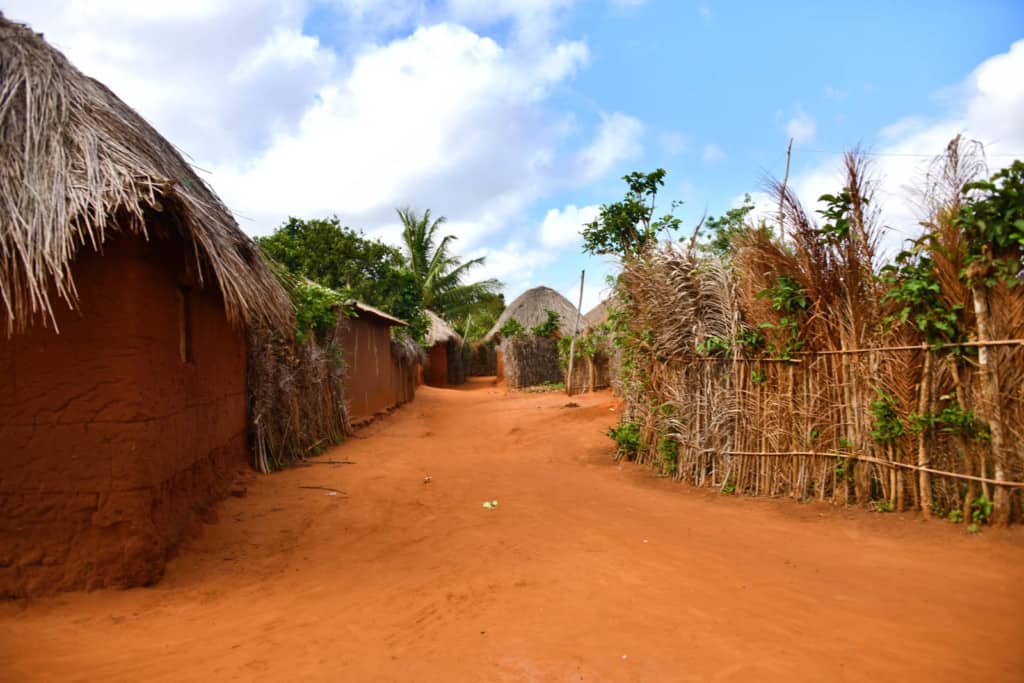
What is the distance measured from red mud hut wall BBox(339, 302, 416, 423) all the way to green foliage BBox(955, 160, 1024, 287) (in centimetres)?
936

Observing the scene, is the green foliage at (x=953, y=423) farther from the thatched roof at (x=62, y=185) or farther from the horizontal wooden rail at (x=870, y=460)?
the thatched roof at (x=62, y=185)

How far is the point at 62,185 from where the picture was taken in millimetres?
3969

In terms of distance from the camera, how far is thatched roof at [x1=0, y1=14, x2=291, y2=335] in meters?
3.82

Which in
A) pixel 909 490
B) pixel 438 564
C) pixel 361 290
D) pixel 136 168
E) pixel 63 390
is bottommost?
pixel 438 564

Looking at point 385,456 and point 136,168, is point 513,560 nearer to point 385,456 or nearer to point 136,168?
point 136,168

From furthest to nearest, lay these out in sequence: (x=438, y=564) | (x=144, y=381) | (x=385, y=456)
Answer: (x=385, y=456) → (x=438, y=564) → (x=144, y=381)

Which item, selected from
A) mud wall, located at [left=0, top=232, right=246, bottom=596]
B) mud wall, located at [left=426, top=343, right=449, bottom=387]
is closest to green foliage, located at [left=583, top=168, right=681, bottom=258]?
mud wall, located at [left=0, top=232, right=246, bottom=596]

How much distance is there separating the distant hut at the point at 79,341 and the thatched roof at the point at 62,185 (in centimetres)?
1

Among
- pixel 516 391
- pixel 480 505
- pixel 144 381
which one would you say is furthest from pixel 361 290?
pixel 144 381

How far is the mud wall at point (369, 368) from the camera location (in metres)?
→ 12.4

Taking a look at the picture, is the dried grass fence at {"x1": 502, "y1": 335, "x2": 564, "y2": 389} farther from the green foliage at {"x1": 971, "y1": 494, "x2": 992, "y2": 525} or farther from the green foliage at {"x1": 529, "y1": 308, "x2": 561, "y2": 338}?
the green foliage at {"x1": 971, "y1": 494, "x2": 992, "y2": 525}

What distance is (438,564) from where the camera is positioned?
15.3 feet

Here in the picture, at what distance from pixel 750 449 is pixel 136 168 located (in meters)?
6.08

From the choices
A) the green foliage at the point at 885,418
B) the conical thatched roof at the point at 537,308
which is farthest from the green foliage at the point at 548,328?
the green foliage at the point at 885,418
